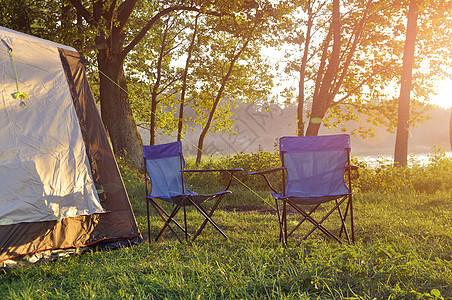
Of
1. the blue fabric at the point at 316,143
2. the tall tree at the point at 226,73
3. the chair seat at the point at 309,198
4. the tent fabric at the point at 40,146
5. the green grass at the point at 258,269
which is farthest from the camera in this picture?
the tall tree at the point at 226,73

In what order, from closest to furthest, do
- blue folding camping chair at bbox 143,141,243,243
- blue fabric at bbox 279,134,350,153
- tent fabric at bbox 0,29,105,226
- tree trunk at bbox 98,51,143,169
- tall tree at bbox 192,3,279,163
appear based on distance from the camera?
1. tent fabric at bbox 0,29,105,226
2. blue fabric at bbox 279,134,350,153
3. blue folding camping chair at bbox 143,141,243,243
4. tree trunk at bbox 98,51,143,169
5. tall tree at bbox 192,3,279,163

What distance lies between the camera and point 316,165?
3.23 m

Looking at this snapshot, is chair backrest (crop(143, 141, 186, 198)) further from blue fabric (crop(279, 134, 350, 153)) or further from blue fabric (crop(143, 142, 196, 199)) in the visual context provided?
blue fabric (crop(279, 134, 350, 153))

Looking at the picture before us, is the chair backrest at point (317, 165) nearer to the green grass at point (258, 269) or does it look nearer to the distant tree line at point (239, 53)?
the green grass at point (258, 269)

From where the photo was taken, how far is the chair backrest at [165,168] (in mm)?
3332

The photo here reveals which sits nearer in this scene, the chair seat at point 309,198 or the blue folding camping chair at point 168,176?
the chair seat at point 309,198

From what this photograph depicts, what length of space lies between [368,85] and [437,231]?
31.4ft

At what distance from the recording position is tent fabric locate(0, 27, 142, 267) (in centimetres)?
282

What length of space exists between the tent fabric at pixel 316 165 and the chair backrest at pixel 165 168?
854 millimetres

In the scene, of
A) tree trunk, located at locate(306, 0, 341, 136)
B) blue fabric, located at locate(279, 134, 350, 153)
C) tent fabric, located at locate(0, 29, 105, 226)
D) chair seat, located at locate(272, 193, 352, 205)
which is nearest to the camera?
tent fabric, located at locate(0, 29, 105, 226)

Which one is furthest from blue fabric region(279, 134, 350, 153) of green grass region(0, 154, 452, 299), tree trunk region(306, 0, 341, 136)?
tree trunk region(306, 0, 341, 136)

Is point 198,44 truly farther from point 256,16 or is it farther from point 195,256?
point 195,256

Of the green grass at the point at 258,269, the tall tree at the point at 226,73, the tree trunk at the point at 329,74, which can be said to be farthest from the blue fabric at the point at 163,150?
the tall tree at the point at 226,73

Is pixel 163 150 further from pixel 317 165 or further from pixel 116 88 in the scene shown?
pixel 116 88
